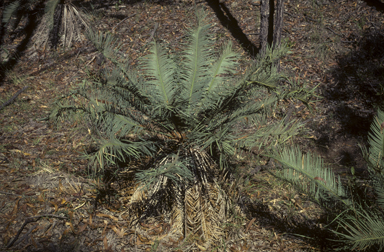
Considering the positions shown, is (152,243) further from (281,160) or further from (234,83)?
(234,83)

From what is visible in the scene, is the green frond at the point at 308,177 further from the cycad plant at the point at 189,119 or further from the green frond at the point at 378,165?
the cycad plant at the point at 189,119

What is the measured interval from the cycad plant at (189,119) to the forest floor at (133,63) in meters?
0.24

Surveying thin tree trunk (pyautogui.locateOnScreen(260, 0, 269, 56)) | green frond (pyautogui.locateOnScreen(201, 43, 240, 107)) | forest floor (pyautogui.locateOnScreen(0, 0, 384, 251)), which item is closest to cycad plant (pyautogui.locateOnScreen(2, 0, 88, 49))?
forest floor (pyautogui.locateOnScreen(0, 0, 384, 251))

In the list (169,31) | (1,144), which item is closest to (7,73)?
(1,144)

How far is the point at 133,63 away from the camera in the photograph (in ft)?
17.1

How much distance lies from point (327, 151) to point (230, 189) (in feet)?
6.43

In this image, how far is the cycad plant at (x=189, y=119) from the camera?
2.64 meters

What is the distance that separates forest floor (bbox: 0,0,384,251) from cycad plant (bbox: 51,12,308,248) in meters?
0.24

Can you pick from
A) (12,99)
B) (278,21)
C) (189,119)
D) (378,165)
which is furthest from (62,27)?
(378,165)

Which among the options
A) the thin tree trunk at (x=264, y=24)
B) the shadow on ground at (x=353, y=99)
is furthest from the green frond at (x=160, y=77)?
the shadow on ground at (x=353, y=99)

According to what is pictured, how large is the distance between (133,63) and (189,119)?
2.87 m

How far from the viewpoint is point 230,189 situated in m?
2.84

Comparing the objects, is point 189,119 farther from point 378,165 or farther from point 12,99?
point 12,99

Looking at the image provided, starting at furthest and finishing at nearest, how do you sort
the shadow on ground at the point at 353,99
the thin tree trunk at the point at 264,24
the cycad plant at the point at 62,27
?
1. the cycad plant at the point at 62,27
2. the thin tree trunk at the point at 264,24
3. the shadow on ground at the point at 353,99
